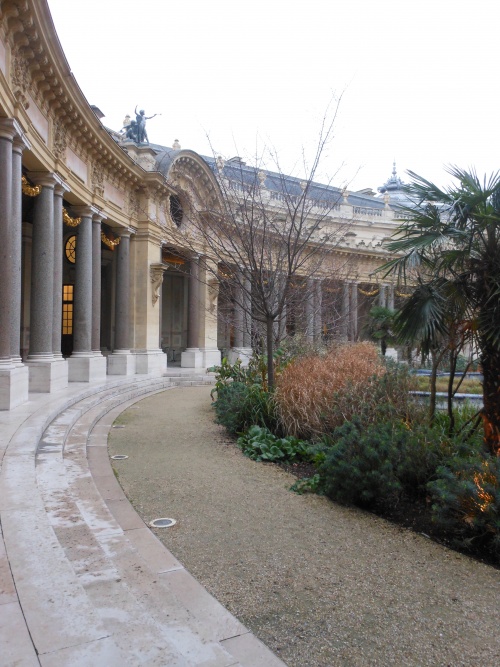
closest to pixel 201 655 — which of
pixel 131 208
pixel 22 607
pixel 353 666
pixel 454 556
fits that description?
pixel 353 666

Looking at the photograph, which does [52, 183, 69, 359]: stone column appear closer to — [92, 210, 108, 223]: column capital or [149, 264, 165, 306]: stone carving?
[92, 210, 108, 223]: column capital

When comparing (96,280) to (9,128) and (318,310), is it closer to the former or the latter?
(318,310)

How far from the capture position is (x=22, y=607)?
280cm

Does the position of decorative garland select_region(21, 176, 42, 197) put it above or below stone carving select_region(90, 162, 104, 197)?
below

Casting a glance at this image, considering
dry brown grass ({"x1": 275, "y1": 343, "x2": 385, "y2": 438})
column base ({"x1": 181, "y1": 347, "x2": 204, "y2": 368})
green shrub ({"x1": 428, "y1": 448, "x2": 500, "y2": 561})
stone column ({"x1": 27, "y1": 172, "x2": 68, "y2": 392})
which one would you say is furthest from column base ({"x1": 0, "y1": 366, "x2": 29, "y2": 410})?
column base ({"x1": 181, "y1": 347, "x2": 204, "y2": 368})

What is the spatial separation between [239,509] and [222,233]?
6451 mm

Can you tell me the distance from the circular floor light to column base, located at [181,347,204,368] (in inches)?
696

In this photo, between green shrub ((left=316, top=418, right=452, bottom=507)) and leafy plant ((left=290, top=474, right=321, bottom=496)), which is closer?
green shrub ((left=316, top=418, right=452, bottom=507))

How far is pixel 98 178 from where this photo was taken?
53.7 feet

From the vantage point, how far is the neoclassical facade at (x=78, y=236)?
983 centimetres

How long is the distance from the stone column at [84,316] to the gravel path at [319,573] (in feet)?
30.0

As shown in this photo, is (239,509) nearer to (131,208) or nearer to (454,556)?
(454,556)

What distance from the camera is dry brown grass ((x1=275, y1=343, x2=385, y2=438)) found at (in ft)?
23.4

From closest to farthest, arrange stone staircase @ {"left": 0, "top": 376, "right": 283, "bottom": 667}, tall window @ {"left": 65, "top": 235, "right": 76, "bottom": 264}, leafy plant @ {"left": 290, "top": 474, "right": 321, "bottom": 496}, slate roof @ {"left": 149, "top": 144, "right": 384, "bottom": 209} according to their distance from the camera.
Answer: stone staircase @ {"left": 0, "top": 376, "right": 283, "bottom": 667} < leafy plant @ {"left": 290, "top": 474, "right": 321, "bottom": 496} < slate roof @ {"left": 149, "top": 144, "right": 384, "bottom": 209} < tall window @ {"left": 65, "top": 235, "right": 76, "bottom": 264}
